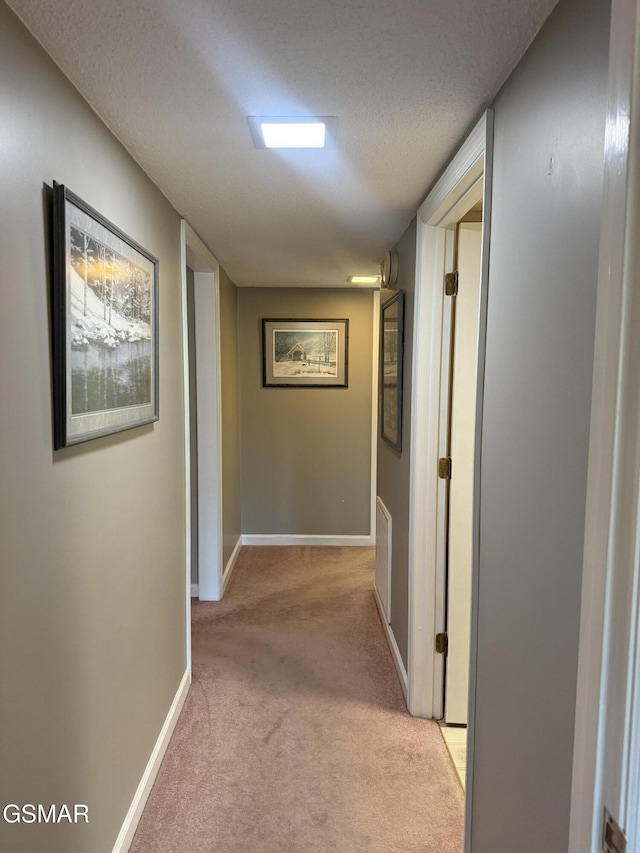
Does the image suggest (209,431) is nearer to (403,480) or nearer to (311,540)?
(403,480)

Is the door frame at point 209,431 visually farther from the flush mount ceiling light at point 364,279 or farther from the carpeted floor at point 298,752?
the flush mount ceiling light at point 364,279

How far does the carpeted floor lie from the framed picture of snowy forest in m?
1.37

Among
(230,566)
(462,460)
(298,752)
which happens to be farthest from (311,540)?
(462,460)

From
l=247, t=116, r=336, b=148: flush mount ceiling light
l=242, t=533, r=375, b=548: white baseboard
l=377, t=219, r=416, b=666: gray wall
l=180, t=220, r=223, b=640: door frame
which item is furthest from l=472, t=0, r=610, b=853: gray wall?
l=242, t=533, r=375, b=548: white baseboard

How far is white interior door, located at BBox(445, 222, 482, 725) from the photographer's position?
210 cm

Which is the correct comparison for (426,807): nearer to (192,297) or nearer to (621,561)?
(621,561)

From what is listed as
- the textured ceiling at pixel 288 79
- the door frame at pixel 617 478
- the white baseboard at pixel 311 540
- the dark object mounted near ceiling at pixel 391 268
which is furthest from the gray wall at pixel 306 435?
the door frame at pixel 617 478

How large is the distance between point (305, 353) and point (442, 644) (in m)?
A: 2.73

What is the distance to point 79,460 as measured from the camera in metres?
1.30

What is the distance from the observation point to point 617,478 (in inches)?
26.0

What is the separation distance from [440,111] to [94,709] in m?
1.88

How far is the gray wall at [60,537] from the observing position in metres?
1.00

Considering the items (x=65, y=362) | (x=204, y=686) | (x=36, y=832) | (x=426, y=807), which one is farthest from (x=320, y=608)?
(x=65, y=362)

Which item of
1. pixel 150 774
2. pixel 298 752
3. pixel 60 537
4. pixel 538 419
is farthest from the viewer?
pixel 298 752
